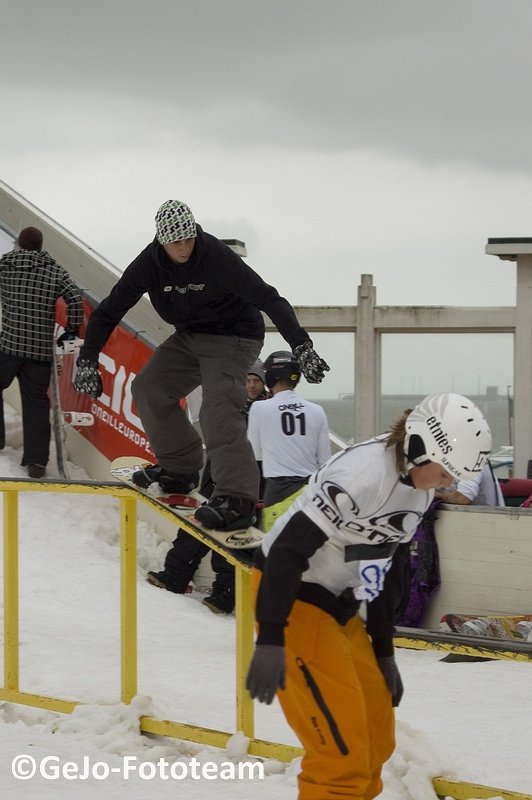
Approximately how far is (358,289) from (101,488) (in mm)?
12686

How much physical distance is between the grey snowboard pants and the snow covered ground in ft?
3.69

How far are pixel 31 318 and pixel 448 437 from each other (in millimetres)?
5727

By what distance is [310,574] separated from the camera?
342cm

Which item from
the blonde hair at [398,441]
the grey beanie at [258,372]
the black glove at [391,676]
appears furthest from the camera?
the grey beanie at [258,372]

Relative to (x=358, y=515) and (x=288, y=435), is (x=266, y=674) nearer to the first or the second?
(x=358, y=515)

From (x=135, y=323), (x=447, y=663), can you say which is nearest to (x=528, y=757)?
(x=447, y=663)

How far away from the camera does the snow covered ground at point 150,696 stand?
14.6 ft

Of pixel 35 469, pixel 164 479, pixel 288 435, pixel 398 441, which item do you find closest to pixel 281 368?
pixel 288 435

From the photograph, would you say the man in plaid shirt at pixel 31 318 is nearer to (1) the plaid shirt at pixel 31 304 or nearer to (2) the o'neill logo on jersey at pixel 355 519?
(1) the plaid shirt at pixel 31 304

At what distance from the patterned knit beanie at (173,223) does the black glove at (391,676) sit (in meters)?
2.05

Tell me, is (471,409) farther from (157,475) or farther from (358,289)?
(358,289)

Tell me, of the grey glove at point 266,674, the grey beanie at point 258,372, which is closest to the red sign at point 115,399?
the grey beanie at point 258,372

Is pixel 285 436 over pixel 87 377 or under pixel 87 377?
under

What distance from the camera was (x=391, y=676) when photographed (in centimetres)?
363
